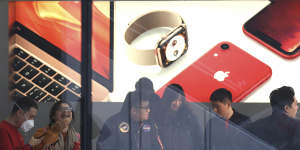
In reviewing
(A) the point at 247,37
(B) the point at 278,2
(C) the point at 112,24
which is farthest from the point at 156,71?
(B) the point at 278,2

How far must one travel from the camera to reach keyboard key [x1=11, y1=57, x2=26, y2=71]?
2645mm

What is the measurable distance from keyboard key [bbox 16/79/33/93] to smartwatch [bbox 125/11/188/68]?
90cm

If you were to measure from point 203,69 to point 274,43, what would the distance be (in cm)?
62

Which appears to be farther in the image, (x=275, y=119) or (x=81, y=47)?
(x=81, y=47)

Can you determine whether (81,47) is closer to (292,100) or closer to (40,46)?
(40,46)

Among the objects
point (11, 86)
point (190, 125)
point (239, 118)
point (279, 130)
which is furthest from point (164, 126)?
point (11, 86)

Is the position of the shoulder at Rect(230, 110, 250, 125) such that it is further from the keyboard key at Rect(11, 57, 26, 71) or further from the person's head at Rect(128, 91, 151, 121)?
the keyboard key at Rect(11, 57, 26, 71)

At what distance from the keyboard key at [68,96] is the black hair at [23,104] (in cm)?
23

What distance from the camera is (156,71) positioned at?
8.48 ft

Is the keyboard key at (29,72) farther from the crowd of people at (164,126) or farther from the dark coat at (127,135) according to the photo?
the dark coat at (127,135)

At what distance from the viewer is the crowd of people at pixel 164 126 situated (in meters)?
2.52

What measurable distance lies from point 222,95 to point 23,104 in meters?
1.69

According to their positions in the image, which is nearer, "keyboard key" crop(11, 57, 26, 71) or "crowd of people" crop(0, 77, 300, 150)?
"crowd of people" crop(0, 77, 300, 150)

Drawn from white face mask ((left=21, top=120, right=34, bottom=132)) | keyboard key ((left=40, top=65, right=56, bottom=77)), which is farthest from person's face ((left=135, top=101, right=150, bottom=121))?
white face mask ((left=21, top=120, right=34, bottom=132))
